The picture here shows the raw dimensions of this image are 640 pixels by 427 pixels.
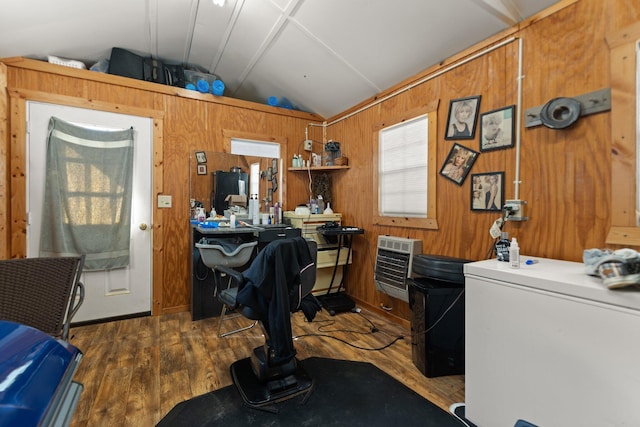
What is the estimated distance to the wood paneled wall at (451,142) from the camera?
157 centimetres

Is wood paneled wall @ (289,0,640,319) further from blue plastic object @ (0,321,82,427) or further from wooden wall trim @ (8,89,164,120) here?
wooden wall trim @ (8,89,164,120)

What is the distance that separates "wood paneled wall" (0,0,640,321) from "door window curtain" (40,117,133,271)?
0.25 m

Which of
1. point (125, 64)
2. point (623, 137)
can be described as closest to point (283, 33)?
point (125, 64)

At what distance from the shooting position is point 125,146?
278 cm

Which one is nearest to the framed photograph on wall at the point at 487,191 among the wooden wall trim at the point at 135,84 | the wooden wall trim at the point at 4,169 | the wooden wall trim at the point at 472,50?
the wooden wall trim at the point at 472,50

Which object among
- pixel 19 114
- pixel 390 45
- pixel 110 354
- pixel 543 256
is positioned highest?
pixel 390 45

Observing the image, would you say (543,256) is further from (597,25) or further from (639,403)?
(597,25)

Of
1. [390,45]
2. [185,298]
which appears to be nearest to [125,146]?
[185,298]

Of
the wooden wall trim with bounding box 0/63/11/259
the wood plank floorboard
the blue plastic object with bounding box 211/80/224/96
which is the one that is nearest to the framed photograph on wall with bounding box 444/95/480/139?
the wood plank floorboard

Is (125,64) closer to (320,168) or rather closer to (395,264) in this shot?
(320,168)

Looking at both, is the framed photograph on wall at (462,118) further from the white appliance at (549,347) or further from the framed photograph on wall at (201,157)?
the framed photograph on wall at (201,157)

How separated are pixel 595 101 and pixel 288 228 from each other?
8.25ft

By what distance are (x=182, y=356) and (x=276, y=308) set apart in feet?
3.68

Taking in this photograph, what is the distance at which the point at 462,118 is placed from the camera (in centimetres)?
219
